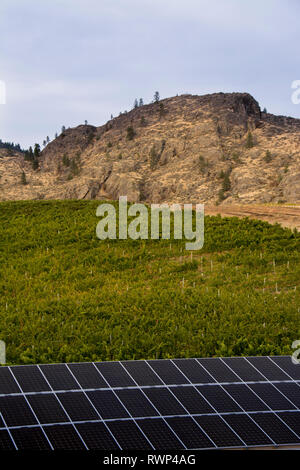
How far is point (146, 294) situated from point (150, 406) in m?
15.5

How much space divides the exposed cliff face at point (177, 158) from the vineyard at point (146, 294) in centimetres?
4972

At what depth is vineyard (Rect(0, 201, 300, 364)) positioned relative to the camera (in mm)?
19672

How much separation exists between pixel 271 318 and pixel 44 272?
50.7ft

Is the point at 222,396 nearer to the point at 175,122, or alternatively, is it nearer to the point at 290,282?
the point at 290,282

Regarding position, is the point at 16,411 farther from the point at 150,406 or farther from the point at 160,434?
the point at 160,434

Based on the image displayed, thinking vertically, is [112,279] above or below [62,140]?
below

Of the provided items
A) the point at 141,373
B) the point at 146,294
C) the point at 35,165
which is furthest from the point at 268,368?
the point at 35,165

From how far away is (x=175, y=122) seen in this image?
125688 mm

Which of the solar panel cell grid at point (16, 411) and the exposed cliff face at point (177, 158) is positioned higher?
the exposed cliff face at point (177, 158)

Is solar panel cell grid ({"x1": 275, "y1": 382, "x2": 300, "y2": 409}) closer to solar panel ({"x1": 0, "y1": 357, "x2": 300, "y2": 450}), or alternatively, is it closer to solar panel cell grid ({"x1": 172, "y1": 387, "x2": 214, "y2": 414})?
solar panel ({"x1": 0, "y1": 357, "x2": 300, "y2": 450})

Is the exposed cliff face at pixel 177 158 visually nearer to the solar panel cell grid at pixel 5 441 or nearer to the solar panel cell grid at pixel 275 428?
the solar panel cell grid at pixel 275 428

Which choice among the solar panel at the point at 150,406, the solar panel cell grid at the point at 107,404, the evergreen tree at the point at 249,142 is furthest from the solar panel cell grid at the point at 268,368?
the evergreen tree at the point at 249,142

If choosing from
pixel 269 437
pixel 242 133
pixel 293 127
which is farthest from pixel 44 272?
pixel 293 127

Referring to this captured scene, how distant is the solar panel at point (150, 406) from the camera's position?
9.01 metres
